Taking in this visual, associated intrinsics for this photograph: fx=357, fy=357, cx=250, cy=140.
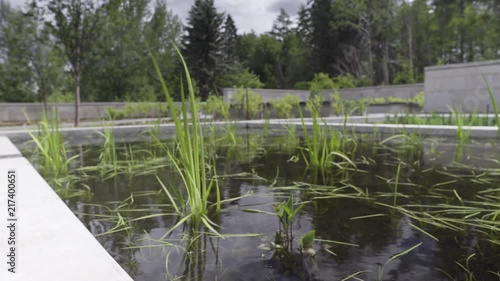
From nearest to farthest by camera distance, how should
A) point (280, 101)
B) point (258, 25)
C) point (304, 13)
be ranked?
point (280, 101) → point (304, 13) → point (258, 25)

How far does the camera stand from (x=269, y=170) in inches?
98.0

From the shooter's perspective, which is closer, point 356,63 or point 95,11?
point 95,11

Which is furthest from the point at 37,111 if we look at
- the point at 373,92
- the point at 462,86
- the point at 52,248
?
the point at 52,248

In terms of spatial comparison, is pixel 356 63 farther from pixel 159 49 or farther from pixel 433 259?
pixel 433 259

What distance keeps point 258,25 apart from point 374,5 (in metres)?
12.1

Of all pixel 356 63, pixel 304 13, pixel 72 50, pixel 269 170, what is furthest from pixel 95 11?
pixel 304 13

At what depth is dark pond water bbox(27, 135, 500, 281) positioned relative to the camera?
983 millimetres

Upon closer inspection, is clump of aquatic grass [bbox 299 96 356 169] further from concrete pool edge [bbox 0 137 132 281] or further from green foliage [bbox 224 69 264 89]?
green foliage [bbox 224 69 264 89]

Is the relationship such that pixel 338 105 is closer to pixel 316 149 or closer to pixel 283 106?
pixel 283 106

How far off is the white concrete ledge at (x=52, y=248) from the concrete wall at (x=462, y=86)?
32.6 ft

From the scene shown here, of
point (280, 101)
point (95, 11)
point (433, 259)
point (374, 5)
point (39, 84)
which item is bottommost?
point (433, 259)

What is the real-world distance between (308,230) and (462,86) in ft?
33.4

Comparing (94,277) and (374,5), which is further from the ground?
(374,5)

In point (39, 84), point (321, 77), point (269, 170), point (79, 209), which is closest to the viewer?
point (79, 209)
